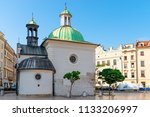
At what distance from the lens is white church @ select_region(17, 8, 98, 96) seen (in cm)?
3056

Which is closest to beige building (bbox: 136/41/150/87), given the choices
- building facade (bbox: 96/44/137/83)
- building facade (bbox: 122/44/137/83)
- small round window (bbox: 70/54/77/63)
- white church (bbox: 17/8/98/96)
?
building facade (bbox: 122/44/137/83)

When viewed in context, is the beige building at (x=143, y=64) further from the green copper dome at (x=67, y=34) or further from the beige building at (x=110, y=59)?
the green copper dome at (x=67, y=34)

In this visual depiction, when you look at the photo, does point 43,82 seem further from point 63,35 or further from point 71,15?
point 71,15

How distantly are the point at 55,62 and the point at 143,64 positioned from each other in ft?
102

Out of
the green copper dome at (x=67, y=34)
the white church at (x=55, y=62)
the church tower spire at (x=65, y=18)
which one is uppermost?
the church tower spire at (x=65, y=18)

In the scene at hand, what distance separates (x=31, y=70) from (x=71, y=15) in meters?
13.0

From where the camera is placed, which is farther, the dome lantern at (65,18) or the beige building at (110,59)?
the beige building at (110,59)

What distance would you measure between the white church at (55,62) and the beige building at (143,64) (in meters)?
25.6

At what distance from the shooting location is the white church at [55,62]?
1203 inches

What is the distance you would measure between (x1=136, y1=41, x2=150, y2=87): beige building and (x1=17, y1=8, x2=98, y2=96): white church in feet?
84.0

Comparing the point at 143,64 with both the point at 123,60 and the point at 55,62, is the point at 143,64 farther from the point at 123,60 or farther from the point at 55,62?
the point at 55,62

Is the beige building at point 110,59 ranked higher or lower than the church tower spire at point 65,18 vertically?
lower

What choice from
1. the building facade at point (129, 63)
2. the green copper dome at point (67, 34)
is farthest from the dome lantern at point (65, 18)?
the building facade at point (129, 63)

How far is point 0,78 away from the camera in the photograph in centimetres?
5194
